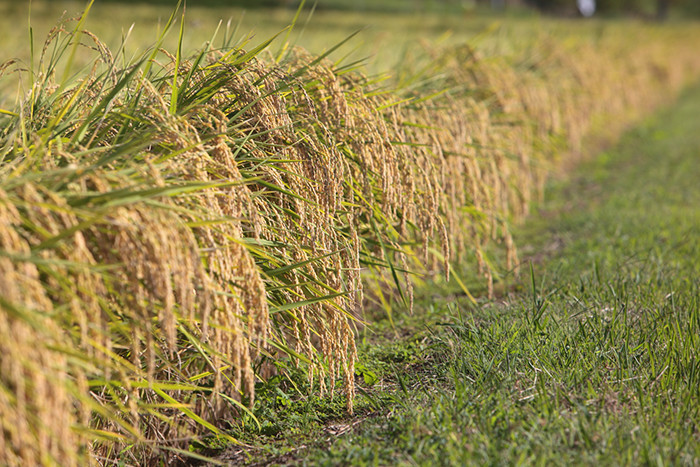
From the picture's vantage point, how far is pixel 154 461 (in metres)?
2.44

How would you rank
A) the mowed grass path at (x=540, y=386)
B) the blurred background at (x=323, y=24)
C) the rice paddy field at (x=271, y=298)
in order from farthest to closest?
the blurred background at (x=323, y=24) → the mowed grass path at (x=540, y=386) → the rice paddy field at (x=271, y=298)

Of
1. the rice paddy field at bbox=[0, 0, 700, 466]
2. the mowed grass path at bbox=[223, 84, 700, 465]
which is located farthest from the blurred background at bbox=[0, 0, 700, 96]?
the mowed grass path at bbox=[223, 84, 700, 465]

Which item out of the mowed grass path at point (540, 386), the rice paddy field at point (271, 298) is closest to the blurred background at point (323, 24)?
the rice paddy field at point (271, 298)

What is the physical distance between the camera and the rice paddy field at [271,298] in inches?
66.4

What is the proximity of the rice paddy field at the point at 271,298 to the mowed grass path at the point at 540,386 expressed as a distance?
0.01 meters

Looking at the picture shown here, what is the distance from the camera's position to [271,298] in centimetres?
242

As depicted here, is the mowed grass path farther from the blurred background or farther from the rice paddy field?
the blurred background

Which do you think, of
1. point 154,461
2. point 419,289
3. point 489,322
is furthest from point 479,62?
point 154,461

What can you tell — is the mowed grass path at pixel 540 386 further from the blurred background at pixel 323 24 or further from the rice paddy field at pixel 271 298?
the blurred background at pixel 323 24

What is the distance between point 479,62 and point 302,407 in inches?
124

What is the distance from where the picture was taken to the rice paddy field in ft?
5.53

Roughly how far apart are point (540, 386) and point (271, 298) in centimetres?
103

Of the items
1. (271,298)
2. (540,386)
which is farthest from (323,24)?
(540,386)

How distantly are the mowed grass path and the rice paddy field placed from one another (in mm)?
11
